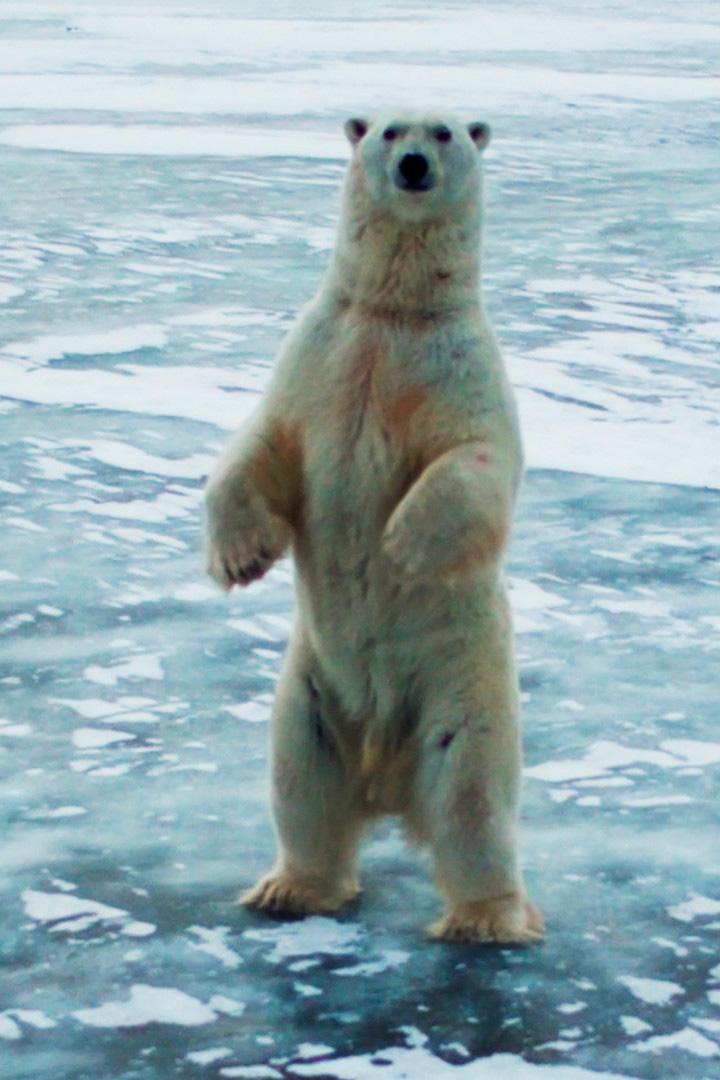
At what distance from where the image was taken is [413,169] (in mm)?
3309

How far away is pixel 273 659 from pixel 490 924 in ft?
4.59

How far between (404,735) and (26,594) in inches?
71.0

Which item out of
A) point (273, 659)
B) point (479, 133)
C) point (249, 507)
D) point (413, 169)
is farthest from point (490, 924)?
point (273, 659)

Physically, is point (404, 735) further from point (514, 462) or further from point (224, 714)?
point (224, 714)

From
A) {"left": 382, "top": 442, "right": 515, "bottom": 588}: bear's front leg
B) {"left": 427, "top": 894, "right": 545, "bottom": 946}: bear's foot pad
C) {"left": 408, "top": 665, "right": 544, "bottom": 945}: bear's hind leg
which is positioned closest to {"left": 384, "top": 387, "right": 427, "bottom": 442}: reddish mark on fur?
{"left": 382, "top": 442, "right": 515, "bottom": 588}: bear's front leg

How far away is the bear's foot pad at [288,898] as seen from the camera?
3461mm

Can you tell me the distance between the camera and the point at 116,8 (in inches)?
1001

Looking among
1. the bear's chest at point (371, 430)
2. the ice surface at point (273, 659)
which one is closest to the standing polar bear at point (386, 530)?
the bear's chest at point (371, 430)

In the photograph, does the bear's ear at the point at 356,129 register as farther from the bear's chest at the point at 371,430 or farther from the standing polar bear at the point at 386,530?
the bear's chest at the point at 371,430

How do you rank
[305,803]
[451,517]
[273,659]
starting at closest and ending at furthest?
[451,517] < [305,803] < [273,659]

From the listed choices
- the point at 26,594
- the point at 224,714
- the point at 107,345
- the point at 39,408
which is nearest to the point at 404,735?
the point at 224,714

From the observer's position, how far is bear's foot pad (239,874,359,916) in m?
3.46

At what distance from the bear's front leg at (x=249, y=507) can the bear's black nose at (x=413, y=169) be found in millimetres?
441

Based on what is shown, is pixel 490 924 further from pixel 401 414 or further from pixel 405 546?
pixel 401 414
